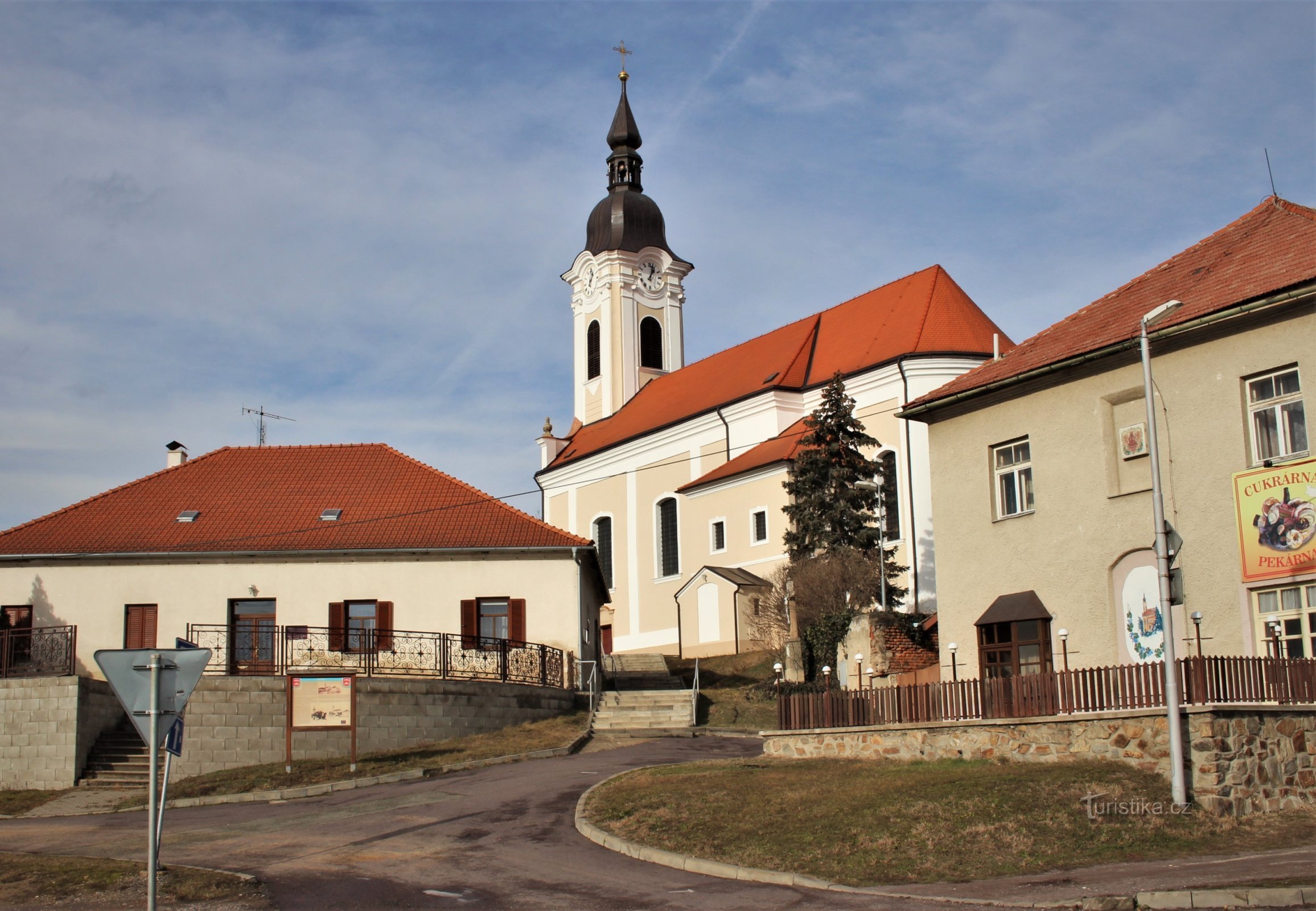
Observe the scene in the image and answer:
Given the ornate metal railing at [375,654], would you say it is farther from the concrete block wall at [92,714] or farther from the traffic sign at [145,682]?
the traffic sign at [145,682]

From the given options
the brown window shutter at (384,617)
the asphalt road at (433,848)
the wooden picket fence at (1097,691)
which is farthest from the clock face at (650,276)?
the wooden picket fence at (1097,691)

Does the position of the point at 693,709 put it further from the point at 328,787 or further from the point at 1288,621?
the point at 1288,621

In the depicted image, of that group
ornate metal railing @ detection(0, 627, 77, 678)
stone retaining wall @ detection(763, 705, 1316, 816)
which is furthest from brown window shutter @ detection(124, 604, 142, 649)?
stone retaining wall @ detection(763, 705, 1316, 816)

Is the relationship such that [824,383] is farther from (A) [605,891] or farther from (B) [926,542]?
(A) [605,891]

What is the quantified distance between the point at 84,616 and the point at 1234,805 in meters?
23.4

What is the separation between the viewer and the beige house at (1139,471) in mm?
18188

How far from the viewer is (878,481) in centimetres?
4231

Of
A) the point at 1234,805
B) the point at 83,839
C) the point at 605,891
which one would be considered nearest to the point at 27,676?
the point at 83,839

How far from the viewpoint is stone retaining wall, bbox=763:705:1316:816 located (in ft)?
47.4

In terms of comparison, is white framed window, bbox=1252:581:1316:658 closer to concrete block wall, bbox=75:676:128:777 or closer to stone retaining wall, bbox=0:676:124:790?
concrete block wall, bbox=75:676:128:777

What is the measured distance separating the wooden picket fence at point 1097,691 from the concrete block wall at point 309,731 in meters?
8.92

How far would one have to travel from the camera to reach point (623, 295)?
6612 centimetres

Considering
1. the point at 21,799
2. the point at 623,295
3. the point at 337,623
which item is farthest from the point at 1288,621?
the point at 623,295

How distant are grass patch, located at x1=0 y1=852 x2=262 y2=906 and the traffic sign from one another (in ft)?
9.40
